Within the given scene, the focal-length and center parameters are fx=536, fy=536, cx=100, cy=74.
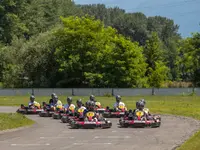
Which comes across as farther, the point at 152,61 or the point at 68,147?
the point at 152,61

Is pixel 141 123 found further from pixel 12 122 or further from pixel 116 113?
pixel 116 113

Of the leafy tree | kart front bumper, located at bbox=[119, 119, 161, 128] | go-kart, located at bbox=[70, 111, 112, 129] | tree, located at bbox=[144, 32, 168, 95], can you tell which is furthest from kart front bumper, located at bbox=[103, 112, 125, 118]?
the leafy tree

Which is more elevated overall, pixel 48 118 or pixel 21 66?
pixel 21 66

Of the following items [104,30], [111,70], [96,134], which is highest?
[104,30]

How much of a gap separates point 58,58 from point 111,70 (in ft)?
23.9

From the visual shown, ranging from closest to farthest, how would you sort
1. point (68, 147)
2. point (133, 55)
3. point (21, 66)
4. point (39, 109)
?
point (68, 147) < point (39, 109) < point (133, 55) < point (21, 66)

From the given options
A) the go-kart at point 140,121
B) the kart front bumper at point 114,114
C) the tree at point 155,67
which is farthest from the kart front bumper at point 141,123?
the tree at point 155,67

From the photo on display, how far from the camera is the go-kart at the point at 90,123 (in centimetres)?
2614

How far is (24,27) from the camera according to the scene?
9169 cm

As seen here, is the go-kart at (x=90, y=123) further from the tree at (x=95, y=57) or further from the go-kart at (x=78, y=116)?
the tree at (x=95, y=57)

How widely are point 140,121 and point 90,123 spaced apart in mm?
2469

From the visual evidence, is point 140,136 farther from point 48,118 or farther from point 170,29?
point 170,29

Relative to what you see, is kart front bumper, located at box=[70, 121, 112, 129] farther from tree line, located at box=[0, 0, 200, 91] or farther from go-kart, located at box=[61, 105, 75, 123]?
tree line, located at box=[0, 0, 200, 91]

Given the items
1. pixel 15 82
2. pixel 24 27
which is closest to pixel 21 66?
pixel 15 82
